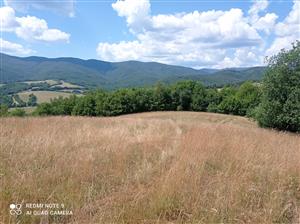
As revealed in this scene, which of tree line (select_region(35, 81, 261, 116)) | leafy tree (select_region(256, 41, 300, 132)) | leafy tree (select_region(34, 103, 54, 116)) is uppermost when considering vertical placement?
leafy tree (select_region(256, 41, 300, 132))

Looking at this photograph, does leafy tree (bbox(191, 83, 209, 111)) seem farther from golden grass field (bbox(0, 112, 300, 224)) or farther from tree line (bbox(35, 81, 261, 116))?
golden grass field (bbox(0, 112, 300, 224))

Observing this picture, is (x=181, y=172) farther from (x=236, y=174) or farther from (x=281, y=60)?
(x=281, y=60)

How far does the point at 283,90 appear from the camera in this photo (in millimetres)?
28906

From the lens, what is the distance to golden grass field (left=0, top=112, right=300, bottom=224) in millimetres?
3492

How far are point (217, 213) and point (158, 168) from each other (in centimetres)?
160

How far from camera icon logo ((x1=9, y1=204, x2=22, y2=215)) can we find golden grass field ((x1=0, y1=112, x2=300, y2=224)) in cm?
6

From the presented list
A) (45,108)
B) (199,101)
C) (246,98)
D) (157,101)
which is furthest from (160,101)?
(45,108)

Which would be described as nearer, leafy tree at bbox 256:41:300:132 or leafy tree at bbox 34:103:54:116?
leafy tree at bbox 256:41:300:132

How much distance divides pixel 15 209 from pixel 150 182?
1758 millimetres

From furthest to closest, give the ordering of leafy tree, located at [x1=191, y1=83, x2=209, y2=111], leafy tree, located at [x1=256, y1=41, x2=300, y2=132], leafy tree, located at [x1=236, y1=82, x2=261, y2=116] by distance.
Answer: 1. leafy tree, located at [x1=191, y1=83, x2=209, y2=111]
2. leafy tree, located at [x1=236, y1=82, x2=261, y2=116]
3. leafy tree, located at [x1=256, y1=41, x2=300, y2=132]

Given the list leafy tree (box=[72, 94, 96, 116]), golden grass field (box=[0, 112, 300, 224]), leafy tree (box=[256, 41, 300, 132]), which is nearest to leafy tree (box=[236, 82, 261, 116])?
leafy tree (box=[72, 94, 96, 116])

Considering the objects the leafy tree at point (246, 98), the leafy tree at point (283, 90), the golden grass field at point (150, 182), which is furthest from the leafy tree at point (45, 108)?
the golden grass field at point (150, 182)

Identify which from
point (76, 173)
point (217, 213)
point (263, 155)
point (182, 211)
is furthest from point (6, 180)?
point (263, 155)

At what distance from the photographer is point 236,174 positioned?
4.80 meters
